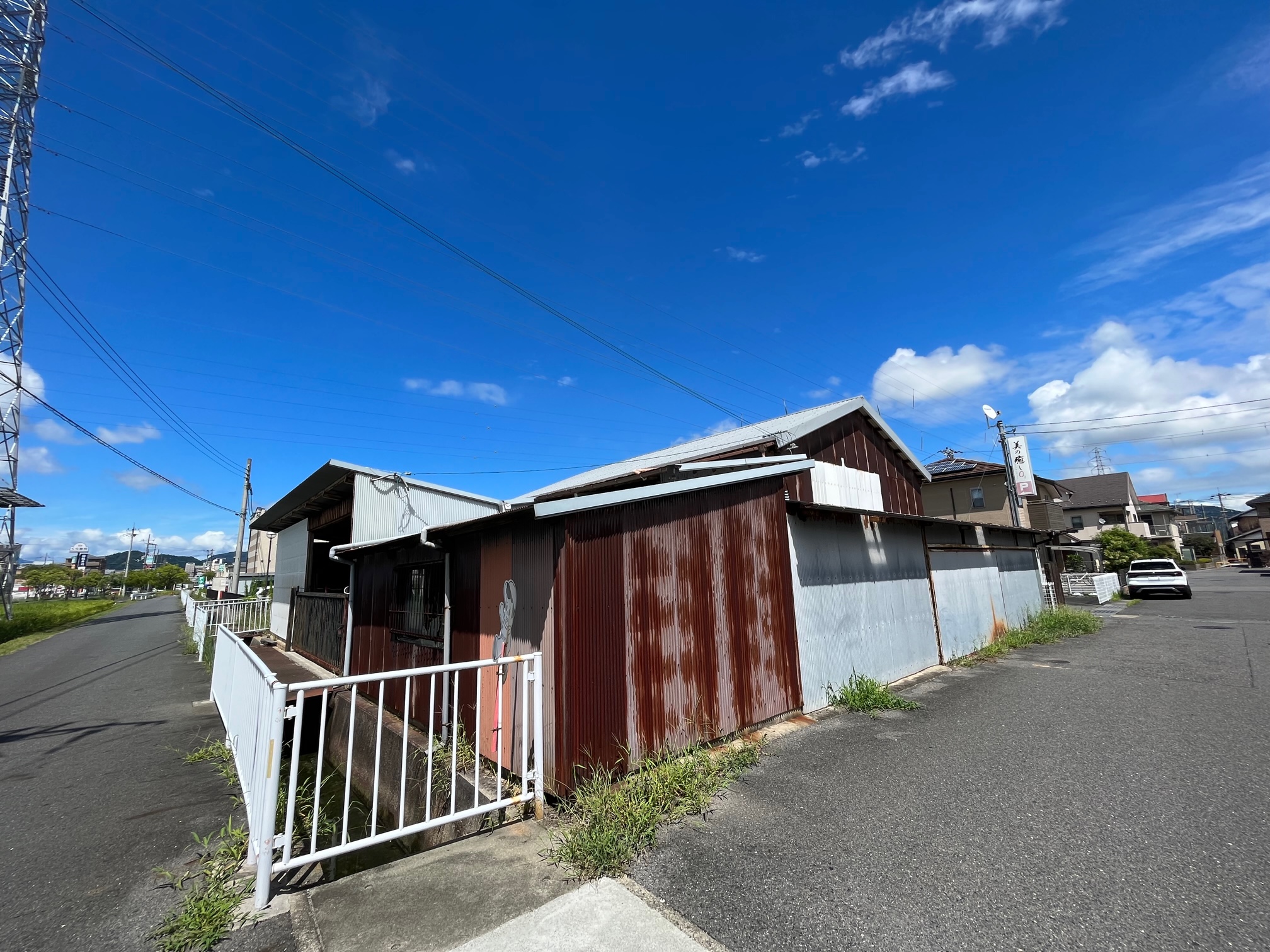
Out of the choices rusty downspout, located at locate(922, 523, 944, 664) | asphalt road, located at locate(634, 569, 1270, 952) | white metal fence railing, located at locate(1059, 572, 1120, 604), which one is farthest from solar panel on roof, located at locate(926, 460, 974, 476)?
asphalt road, located at locate(634, 569, 1270, 952)

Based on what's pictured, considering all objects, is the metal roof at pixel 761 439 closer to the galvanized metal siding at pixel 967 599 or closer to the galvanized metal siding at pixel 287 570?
the galvanized metal siding at pixel 967 599

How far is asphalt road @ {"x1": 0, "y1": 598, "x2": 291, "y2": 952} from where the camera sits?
2.83m

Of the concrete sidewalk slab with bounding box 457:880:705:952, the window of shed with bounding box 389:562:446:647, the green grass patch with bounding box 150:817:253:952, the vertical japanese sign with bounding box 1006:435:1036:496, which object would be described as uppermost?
the vertical japanese sign with bounding box 1006:435:1036:496

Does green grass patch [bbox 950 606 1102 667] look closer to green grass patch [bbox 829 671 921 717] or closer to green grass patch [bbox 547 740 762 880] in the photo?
green grass patch [bbox 829 671 921 717]

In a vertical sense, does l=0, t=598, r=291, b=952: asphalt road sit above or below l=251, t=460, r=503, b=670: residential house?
below

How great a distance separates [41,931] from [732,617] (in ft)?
16.7

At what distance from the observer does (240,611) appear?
16109 mm

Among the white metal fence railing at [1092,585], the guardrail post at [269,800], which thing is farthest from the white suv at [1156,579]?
the guardrail post at [269,800]

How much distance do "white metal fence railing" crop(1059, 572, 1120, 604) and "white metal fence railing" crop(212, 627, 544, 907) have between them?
24.0m

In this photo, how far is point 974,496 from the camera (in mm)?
23328

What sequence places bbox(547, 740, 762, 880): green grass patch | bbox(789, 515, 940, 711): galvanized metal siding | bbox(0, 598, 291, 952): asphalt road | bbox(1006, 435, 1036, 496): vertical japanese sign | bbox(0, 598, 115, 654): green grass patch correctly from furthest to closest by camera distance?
bbox(0, 598, 115, 654): green grass patch
bbox(1006, 435, 1036, 496): vertical japanese sign
bbox(789, 515, 940, 711): galvanized metal siding
bbox(547, 740, 762, 880): green grass patch
bbox(0, 598, 291, 952): asphalt road

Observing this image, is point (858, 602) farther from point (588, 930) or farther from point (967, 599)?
point (588, 930)

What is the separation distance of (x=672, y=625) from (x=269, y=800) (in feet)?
10.1

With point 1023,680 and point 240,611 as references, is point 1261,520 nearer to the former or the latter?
point 1023,680
